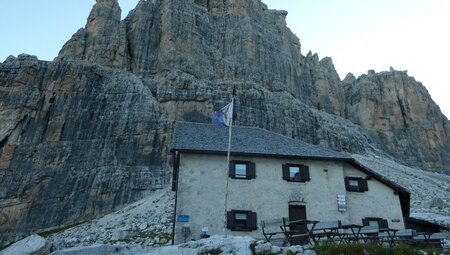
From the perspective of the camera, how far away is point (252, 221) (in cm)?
2438

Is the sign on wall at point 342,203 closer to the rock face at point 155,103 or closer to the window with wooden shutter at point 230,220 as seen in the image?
the window with wooden shutter at point 230,220

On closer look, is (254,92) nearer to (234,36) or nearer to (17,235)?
(234,36)

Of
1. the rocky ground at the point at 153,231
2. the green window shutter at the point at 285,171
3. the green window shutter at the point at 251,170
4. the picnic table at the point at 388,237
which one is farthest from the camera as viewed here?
the green window shutter at the point at 285,171

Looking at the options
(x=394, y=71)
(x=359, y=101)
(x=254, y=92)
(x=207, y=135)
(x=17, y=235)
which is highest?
(x=394, y=71)

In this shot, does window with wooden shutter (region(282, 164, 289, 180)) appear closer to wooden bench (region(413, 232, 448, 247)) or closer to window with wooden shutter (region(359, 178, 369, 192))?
window with wooden shutter (region(359, 178, 369, 192))

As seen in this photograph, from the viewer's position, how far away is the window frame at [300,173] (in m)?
26.3

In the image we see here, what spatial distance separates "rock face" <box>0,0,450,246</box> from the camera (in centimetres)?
7200

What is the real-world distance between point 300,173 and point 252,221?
4.81 metres

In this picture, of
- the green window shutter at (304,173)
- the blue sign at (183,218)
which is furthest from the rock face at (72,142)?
the green window shutter at (304,173)

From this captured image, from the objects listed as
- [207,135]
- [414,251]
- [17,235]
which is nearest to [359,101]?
[17,235]

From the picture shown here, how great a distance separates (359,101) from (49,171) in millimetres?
105525

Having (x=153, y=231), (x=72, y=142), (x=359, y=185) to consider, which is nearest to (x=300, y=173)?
(x=359, y=185)

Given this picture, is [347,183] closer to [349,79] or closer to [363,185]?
[363,185]

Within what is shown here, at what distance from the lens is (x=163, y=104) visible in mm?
92500
